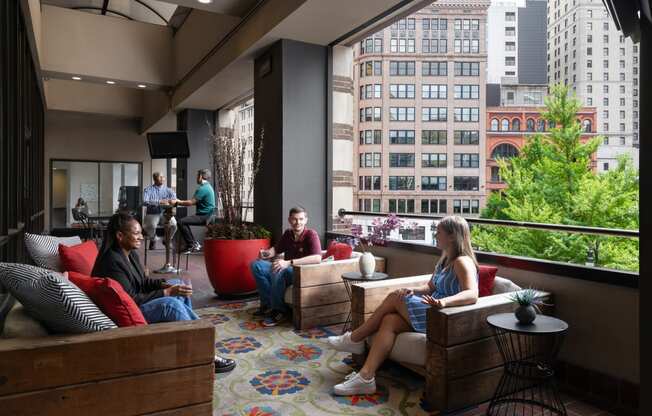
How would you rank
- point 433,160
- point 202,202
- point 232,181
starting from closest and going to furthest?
1. point 232,181
2. point 202,202
3. point 433,160

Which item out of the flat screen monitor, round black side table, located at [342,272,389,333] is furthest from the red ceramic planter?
the flat screen monitor

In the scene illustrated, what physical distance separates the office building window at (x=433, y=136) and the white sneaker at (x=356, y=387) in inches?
589

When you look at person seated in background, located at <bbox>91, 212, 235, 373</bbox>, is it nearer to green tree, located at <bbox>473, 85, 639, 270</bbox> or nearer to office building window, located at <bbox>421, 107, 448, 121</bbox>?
office building window, located at <bbox>421, 107, 448, 121</bbox>

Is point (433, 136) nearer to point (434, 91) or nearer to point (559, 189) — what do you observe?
point (434, 91)

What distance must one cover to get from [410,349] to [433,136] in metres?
16.1

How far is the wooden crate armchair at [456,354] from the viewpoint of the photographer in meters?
2.28

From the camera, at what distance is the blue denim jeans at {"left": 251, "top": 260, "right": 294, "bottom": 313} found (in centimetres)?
398

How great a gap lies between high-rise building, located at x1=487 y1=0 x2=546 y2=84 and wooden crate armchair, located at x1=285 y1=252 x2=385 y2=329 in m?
8.07

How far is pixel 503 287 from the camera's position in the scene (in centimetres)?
284

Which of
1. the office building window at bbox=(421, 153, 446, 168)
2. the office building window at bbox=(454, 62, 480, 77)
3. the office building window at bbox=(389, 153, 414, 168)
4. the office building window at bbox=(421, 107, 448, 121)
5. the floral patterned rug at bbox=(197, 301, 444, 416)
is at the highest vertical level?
the office building window at bbox=(454, 62, 480, 77)

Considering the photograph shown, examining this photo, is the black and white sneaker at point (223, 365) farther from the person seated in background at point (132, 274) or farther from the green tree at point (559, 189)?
the green tree at point (559, 189)

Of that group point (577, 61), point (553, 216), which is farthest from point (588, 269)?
point (553, 216)

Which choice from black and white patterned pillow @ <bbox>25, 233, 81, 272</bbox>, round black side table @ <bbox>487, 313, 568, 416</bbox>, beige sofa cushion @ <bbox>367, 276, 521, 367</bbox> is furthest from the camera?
black and white patterned pillow @ <bbox>25, 233, 81, 272</bbox>

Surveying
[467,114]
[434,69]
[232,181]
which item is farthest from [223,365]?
[467,114]
